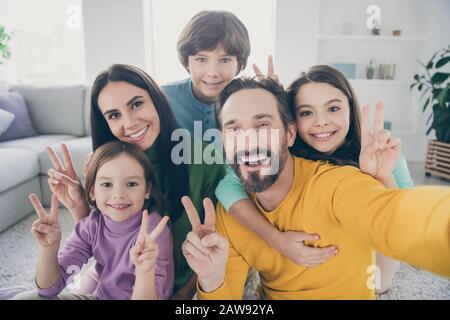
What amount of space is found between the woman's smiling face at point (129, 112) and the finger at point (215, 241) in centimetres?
27

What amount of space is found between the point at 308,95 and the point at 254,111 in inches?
5.0

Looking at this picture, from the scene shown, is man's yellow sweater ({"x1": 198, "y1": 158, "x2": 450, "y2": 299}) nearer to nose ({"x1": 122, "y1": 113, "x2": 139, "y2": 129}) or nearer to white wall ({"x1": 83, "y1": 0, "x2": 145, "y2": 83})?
nose ({"x1": 122, "y1": 113, "x2": 139, "y2": 129})

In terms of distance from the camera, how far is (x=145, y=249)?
759mm

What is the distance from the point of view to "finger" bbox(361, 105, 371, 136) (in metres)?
0.69

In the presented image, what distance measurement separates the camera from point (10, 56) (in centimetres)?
102

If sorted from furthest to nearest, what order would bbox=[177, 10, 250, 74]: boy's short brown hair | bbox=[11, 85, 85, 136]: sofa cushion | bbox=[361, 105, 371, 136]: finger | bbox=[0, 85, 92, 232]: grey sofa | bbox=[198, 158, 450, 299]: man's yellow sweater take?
1. bbox=[11, 85, 85, 136]: sofa cushion
2. bbox=[0, 85, 92, 232]: grey sofa
3. bbox=[177, 10, 250, 74]: boy's short brown hair
4. bbox=[361, 105, 371, 136]: finger
5. bbox=[198, 158, 450, 299]: man's yellow sweater

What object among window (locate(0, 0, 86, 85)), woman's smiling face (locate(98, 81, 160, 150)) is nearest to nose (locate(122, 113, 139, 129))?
woman's smiling face (locate(98, 81, 160, 150))

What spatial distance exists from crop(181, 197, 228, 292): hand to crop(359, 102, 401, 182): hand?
1.15 ft

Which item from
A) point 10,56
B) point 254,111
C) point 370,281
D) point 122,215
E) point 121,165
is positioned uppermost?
point 10,56

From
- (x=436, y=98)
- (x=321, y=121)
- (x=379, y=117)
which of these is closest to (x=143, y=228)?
(x=321, y=121)

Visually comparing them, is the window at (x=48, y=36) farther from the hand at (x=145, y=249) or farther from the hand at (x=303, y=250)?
the hand at (x=303, y=250)

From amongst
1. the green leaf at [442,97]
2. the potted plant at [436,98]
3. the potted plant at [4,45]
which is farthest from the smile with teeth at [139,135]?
the green leaf at [442,97]
